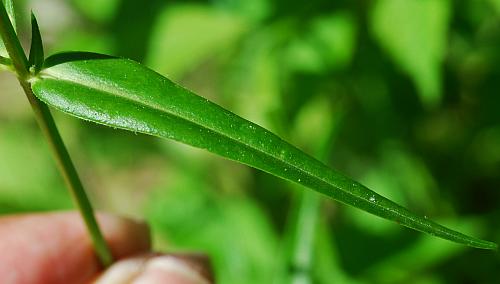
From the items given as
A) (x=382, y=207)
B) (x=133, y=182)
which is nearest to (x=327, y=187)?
(x=382, y=207)

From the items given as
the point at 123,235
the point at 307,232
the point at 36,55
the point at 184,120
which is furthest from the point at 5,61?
the point at 307,232

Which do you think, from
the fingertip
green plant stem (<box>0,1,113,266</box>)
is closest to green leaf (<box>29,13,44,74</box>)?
green plant stem (<box>0,1,113,266</box>)

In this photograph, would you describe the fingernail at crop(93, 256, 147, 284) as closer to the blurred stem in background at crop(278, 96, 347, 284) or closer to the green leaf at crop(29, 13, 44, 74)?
the blurred stem in background at crop(278, 96, 347, 284)

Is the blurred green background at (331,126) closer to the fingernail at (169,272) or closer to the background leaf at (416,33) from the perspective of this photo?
the background leaf at (416,33)

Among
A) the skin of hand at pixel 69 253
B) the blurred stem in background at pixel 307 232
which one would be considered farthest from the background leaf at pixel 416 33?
the skin of hand at pixel 69 253

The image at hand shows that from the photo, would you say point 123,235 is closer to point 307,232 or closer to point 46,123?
point 307,232

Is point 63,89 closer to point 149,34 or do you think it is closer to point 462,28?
point 149,34
